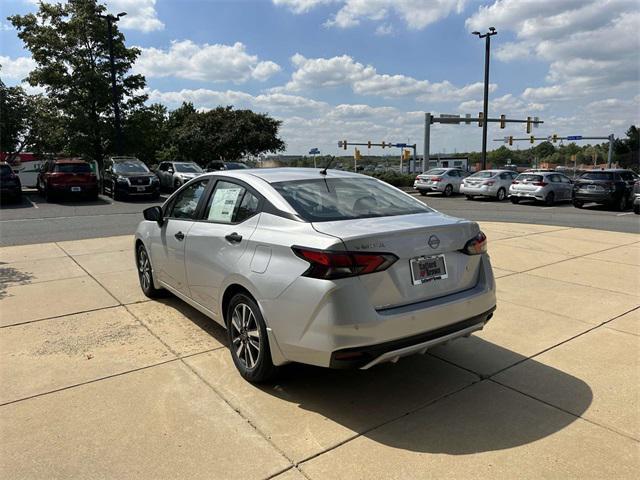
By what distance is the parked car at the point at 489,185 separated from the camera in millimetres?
23516

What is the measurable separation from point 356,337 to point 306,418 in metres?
0.71

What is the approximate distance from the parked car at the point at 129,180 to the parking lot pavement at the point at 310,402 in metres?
15.4

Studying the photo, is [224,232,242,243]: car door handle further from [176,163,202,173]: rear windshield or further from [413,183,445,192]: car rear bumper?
[413,183,445,192]: car rear bumper

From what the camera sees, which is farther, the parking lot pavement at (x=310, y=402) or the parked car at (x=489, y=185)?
the parked car at (x=489, y=185)

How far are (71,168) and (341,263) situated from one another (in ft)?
64.6

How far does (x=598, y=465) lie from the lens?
2783 millimetres

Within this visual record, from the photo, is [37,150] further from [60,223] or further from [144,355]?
[144,355]

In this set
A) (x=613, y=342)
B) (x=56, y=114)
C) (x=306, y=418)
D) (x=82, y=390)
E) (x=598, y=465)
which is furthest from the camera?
(x=56, y=114)

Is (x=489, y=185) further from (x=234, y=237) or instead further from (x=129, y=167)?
(x=234, y=237)

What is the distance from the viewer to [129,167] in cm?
2162

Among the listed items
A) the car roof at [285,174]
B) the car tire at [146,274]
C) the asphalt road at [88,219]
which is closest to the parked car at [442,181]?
the asphalt road at [88,219]

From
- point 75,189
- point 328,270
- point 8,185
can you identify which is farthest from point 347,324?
point 8,185

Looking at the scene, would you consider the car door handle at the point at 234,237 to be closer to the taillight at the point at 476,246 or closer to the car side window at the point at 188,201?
the car side window at the point at 188,201

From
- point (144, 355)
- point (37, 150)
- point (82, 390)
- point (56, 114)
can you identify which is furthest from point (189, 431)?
point (37, 150)
